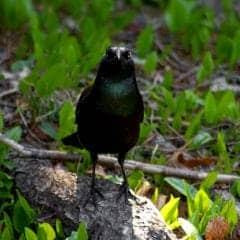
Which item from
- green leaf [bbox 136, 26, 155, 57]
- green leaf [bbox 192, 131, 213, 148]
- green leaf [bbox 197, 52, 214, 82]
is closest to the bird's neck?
green leaf [bbox 192, 131, 213, 148]

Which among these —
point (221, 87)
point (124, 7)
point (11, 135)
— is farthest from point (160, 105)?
point (124, 7)

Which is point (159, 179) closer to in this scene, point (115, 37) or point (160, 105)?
point (160, 105)

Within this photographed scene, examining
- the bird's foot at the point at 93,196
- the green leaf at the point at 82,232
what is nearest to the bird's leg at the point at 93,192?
the bird's foot at the point at 93,196

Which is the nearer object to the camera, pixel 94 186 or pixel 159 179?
pixel 94 186

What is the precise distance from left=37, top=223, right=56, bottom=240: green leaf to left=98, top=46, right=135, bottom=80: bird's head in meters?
0.72

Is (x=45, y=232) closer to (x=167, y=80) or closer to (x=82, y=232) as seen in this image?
(x=82, y=232)

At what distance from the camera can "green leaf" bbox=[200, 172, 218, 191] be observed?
4.11 m

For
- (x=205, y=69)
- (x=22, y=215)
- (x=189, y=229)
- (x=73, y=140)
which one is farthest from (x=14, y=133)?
(x=205, y=69)

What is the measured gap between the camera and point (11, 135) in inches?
169

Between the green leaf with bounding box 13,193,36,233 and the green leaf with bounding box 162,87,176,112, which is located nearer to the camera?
the green leaf with bounding box 13,193,36,233

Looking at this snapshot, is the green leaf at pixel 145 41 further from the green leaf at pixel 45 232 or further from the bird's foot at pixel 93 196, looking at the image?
the green leaf at pixel 45 232

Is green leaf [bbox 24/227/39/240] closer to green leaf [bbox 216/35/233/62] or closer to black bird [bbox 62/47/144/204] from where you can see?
black bird [bbox 62/47/144/204]

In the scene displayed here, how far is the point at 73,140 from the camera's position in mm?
4211

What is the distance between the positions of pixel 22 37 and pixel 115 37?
79 centimetres
